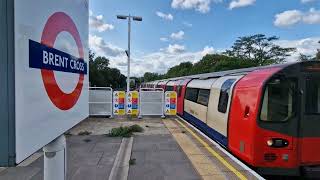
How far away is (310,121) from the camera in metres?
6.71

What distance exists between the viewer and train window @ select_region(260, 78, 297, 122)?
21.9 feet

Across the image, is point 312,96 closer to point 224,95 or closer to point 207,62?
point 224,95

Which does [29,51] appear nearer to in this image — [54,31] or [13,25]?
[13,25]

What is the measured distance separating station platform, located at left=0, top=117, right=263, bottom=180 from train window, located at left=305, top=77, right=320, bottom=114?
68.3 inches

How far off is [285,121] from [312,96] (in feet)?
2.47

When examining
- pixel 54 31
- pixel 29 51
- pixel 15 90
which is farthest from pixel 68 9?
pixel 15 90

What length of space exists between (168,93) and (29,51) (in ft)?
52.7

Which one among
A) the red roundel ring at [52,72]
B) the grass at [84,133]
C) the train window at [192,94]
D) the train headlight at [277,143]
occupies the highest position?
the red roundel ring at [52,72]

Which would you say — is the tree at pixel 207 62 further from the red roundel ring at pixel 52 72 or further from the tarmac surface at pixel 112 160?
the red roundel ring at pixel 52 72

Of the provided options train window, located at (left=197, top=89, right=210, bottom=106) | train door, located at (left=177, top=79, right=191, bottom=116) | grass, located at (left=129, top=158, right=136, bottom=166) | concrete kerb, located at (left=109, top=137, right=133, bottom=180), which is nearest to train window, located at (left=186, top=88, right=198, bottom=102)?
train window, located at (left=197, top=89, right=210, bottom=106)

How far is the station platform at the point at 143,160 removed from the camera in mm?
6500

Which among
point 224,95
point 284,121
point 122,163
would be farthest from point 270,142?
point 122,163

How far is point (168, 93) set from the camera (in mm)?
17688

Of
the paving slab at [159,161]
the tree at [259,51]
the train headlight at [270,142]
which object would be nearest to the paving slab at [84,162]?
the paving slab at [159,161]
